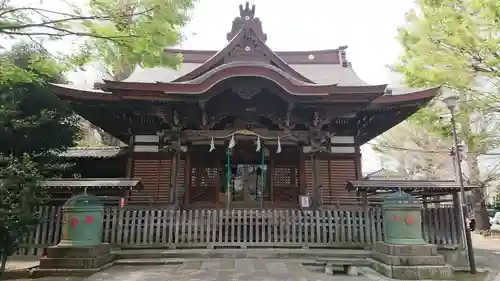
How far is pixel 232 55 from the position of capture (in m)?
11.2

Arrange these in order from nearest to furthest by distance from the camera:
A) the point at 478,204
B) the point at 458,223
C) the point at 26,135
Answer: the point at 458,223
the point at 26,135
the point at 478,204

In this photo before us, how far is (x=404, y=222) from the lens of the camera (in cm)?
652

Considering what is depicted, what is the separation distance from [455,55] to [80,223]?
493 inches

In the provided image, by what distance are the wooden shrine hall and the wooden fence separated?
1.10m

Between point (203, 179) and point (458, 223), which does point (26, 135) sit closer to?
point (203, 179)

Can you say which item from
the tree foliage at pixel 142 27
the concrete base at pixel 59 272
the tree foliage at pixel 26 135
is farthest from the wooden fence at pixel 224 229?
the tree foliage at pixel 142 27

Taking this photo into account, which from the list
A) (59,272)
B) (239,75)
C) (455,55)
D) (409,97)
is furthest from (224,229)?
(455,55)

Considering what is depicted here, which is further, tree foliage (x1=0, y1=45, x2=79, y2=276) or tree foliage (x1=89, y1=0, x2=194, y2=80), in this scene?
tree foliage (x1=89, y1=0, x2=194, y2=80)

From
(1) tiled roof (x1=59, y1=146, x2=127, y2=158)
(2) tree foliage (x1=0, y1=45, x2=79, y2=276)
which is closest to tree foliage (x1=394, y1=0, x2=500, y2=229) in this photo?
(1) tiled roof (x1=59, y1=146, x2=127, y2=158)

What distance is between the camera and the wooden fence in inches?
325

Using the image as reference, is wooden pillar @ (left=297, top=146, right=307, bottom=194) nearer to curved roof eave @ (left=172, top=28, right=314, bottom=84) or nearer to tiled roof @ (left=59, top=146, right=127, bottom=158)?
curved roof eave @ (left=172, top=28, right=314, bottom=84)

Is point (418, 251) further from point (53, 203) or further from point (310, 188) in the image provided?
point (53, 203)

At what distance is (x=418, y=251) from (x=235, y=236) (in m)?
4.33

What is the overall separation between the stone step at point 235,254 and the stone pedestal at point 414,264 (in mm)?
1622
